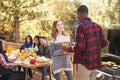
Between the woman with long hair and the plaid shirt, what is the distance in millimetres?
720

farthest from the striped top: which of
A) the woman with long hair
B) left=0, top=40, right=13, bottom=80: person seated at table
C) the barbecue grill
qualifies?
left=0, top=40, right=13, bottom=80: person seated at table

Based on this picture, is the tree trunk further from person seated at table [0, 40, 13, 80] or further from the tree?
person seated at table [0, 40, 13, 80]

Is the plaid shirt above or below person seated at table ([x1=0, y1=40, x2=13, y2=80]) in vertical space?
above

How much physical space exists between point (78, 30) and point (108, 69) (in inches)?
31.6

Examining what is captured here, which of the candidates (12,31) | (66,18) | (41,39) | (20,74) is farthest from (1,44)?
(66,18)

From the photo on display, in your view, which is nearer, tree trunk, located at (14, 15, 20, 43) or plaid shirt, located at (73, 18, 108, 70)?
plaid shirt, located at (73, 18, 108, 70)

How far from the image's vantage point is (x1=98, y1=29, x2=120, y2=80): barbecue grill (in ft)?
10.5

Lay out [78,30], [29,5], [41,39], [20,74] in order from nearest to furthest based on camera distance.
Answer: [78,30]
[20,74]
[41,39]
[29,5]

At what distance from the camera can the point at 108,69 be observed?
3.27 m

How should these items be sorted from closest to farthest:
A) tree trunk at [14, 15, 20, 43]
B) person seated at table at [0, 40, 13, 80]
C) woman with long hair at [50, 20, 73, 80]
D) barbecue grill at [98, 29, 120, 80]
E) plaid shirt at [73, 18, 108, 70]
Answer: plaid shirt at [73, 18, 108, 70] < barbecue grill at [98, 29, 120, 80] < woman with long hair at [50, 20, 73, 80] < person seated at table at [0, 40, 13, 80] < tree trunk at [14, 15, 20, 43]

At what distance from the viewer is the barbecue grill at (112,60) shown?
10.5ft

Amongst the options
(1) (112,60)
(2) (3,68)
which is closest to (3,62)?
(2) (3,68)

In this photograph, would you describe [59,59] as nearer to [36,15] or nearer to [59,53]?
[59,53]

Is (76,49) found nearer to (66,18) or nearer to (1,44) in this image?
(1,44)
